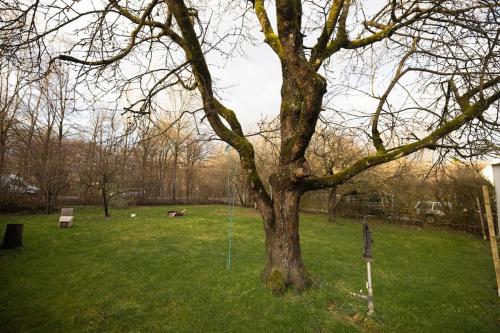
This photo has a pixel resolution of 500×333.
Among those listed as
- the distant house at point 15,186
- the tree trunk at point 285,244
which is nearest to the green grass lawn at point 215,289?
the tree trunk at point 285,244

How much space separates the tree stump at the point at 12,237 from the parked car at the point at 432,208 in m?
19.1

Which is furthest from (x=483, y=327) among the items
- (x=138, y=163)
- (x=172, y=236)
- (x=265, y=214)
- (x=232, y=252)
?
(x=138, y=163)

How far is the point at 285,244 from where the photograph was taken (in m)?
4.97

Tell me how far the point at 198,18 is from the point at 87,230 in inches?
375

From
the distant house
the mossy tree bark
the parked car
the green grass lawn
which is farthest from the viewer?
the parked car

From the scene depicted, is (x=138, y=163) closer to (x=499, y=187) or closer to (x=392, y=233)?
(x=392, y=233)

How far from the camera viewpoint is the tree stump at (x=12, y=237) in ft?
25.0

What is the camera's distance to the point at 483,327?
452 centimetres

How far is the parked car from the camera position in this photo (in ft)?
50.5

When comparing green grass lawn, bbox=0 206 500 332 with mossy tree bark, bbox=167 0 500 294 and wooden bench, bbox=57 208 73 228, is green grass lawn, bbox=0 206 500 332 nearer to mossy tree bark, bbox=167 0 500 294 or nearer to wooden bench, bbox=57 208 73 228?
mossy tree bark, bbox=167 0 500 294

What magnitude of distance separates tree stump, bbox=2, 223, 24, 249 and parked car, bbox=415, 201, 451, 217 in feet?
62.5

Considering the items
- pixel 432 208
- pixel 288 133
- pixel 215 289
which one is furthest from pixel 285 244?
pixel 432 208

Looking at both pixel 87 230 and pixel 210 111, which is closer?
pixel 210 111

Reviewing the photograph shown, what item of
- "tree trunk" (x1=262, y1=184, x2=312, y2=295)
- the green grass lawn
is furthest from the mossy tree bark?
the green grass lawn
